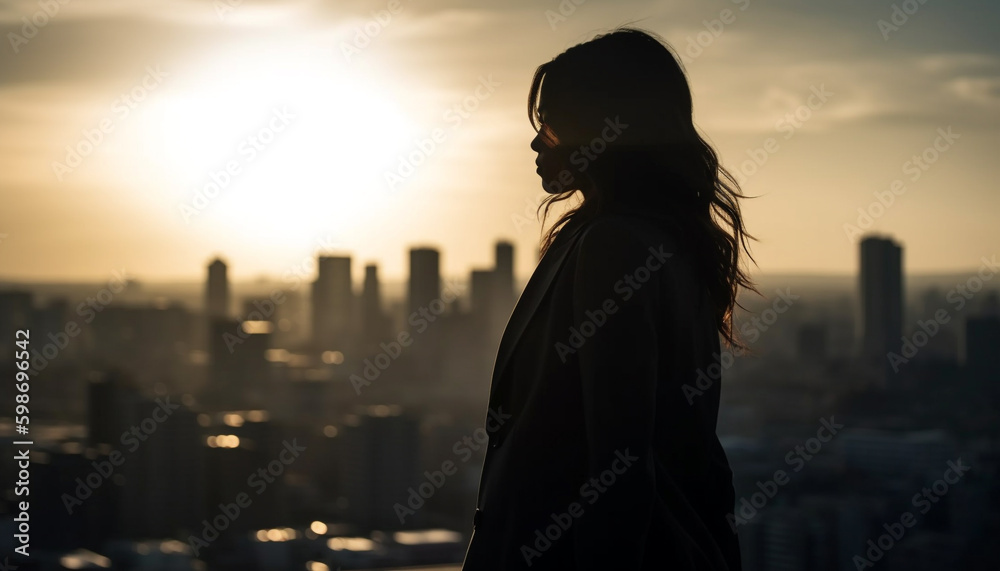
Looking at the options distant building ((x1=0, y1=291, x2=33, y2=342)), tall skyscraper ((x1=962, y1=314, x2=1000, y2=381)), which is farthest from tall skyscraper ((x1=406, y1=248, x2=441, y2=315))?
tall skyscraper ((x1=962, y1=314, x2=1000, y2=381))

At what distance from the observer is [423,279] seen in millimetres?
19891

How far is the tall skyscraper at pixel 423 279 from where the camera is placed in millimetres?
19500

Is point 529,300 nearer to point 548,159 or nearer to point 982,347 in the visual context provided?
point 548,159

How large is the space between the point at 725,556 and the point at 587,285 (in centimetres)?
A: 35

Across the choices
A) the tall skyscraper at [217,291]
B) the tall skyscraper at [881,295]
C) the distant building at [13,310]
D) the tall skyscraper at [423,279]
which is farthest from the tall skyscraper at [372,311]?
the tall skyscraper at [881,295]

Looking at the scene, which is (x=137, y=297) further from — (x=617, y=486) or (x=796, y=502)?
(x=617, y=486)

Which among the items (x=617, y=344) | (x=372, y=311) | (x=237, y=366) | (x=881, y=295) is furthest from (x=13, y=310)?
(x=617, y=344)

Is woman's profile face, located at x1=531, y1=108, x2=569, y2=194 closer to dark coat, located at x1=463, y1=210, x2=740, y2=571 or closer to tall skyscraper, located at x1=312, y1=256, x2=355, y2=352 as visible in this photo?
dark coat, located at x1=463, y1=210, x2=740, y2=571

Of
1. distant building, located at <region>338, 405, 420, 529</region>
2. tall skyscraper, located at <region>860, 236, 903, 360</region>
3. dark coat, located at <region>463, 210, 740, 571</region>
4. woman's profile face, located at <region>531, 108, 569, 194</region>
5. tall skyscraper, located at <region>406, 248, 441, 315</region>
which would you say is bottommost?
distant building, located at <region>338, 405, 420, 529</region>

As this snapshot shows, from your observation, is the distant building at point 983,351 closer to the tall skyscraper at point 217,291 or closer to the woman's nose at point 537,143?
the woman's nose at point 537,143

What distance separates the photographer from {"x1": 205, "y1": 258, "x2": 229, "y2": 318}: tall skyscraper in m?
21.8

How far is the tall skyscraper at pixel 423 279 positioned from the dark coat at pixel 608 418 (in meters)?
18.5

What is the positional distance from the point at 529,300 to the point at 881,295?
41.7ft

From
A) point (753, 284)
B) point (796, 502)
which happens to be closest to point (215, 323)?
point (796, 502)
